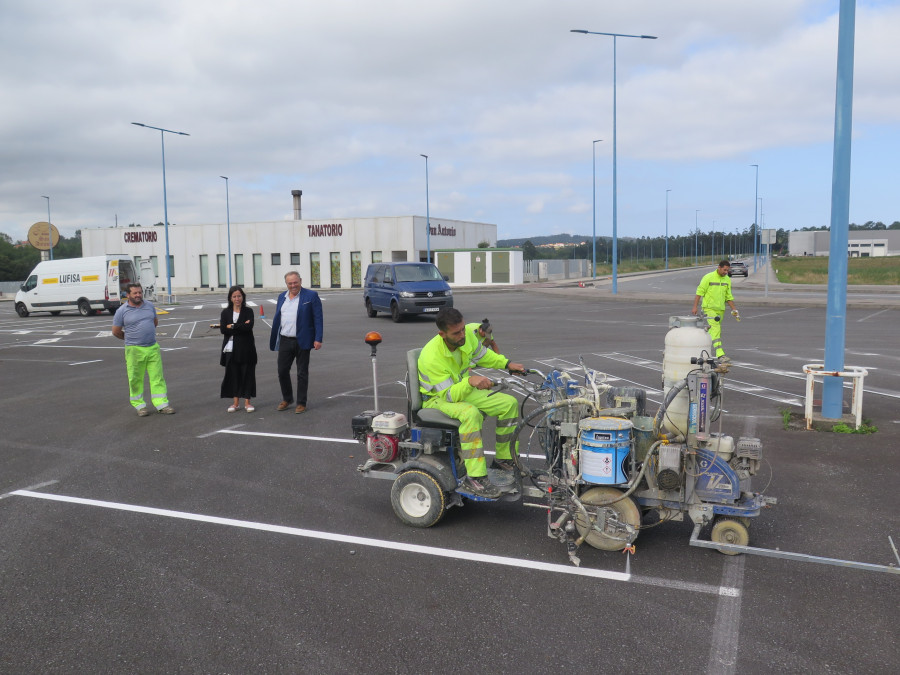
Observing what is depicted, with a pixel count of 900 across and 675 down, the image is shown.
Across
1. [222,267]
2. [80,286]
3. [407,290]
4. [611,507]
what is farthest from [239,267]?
[611,507]

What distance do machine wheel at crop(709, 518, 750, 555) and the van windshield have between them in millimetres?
20449

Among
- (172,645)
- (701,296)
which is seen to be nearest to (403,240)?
(701,296)

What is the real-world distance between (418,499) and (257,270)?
2413 inches

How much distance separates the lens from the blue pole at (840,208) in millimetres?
8078

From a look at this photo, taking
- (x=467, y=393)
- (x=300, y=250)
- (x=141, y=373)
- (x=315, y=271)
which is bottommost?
(x=141, y=373)

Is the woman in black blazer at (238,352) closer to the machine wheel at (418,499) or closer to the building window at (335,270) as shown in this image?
the machine wheel at (418,499)

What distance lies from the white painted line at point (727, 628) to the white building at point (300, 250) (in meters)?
51.4

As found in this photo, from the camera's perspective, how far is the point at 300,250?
204 feet

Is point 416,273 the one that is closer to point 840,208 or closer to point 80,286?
point 80,286

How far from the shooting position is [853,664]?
11.3 feet

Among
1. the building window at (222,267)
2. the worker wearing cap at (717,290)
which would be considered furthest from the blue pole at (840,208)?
the building window at (222,267)

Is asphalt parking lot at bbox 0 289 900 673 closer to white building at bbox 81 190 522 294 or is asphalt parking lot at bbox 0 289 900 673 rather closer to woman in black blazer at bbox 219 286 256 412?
woman in black blazer at bbox 219 286 256 412

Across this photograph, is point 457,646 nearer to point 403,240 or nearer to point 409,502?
point 409,502

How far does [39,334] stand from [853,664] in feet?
78.3
